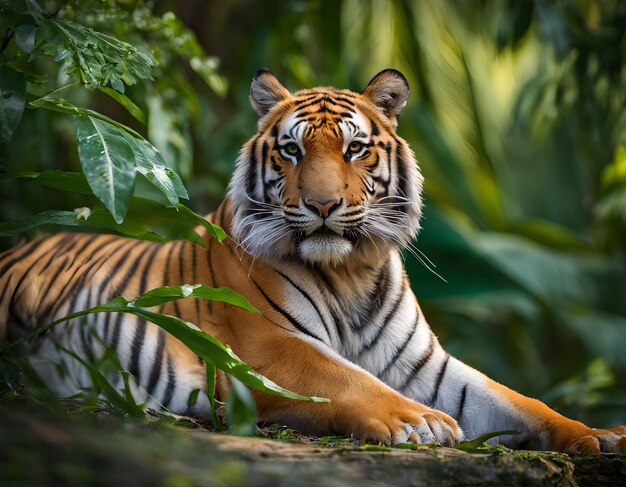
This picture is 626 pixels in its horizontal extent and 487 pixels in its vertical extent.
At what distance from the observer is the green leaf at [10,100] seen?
7.80ft

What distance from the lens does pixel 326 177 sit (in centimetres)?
323

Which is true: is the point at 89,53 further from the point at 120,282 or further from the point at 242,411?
the point at 120,282

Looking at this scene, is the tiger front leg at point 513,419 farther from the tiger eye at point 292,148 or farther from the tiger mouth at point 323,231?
the tiger eye at point 292,148

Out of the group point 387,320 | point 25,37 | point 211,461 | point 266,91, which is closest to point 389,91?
point 266,91

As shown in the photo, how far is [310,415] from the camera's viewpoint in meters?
2.98

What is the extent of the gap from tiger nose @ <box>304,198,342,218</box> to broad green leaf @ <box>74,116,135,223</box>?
2.89 feet

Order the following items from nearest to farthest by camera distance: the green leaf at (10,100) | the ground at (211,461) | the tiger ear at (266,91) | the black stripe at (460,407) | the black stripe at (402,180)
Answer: the ground at (211,461) < the green leaf at (10,100) < the black stripe at (460,407) < the black stripe at (402,180) < the tiger ear at (266,91)

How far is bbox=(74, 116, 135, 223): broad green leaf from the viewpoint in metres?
2.27

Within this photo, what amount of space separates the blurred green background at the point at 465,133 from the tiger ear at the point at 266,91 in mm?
1843

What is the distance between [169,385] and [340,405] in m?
0.90

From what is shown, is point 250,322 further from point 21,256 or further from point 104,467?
point 104,467

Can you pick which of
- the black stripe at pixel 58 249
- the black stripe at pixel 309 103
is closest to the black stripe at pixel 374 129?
the black stripe at pixel 309 103

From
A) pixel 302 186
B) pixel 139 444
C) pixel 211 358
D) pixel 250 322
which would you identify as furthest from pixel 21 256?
pixel 139 444

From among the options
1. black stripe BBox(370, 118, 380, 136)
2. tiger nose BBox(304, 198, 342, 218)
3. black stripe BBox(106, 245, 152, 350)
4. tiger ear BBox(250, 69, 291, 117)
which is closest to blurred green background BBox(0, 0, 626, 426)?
black stripe BBox(106, 245, 152, 350)
